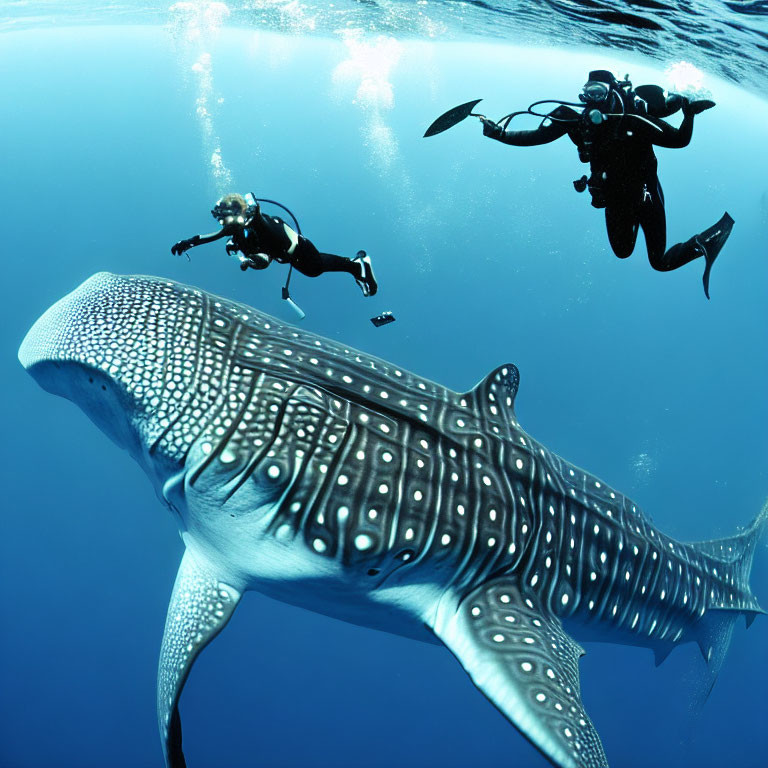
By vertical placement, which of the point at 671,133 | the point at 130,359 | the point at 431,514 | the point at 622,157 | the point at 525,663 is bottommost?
the point at 525,663

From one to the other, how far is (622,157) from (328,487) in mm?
4696

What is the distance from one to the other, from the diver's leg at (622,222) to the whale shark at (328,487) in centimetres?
316

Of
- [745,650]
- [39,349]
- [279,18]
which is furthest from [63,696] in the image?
[279,18]

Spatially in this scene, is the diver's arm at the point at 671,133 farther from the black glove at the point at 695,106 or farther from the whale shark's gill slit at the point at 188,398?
the whale shark's gill slit at the point at 188,398

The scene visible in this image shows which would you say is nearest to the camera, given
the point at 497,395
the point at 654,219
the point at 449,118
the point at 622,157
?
the point at 497,395

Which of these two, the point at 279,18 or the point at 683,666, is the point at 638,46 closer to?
the point at 279,18

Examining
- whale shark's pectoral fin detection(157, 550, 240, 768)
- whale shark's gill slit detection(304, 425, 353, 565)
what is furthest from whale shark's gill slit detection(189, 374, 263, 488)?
whale shark's pectoral fin detection(157, 550, 240, 768)

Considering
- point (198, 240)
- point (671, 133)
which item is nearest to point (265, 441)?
point (198, 240)

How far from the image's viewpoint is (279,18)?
74.8 ft

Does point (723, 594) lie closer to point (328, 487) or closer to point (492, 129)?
point (328, 487)

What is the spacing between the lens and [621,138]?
5.66m

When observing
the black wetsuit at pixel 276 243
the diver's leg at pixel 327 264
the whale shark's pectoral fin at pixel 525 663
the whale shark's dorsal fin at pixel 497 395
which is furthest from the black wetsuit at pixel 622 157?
the whale shark's pectoral fin at pixel 525 663

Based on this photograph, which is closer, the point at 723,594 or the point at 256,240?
the point at 256,240

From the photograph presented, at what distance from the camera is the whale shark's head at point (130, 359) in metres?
3.31
